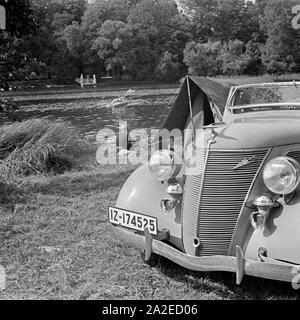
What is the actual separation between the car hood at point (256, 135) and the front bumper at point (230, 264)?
32.7 inches

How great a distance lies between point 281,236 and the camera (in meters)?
3.31

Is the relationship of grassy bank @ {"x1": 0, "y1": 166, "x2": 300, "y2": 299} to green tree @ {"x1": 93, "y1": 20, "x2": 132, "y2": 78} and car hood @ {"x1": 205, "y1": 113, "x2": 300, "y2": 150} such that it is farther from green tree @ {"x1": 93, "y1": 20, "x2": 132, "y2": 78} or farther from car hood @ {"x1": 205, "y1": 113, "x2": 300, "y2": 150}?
green tree @ {"x1": 93, "y1": 20, "x2": 132, "y2": 78}

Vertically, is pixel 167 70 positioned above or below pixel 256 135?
above

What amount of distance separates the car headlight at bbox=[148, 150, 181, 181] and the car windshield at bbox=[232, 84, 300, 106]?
5.28ft

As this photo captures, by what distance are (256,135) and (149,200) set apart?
1258 mm

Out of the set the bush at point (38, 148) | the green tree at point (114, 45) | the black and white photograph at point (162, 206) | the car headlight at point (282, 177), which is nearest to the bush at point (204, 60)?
the green tree at point (114, 45)

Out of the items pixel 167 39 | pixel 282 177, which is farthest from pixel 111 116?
pixel 167 39

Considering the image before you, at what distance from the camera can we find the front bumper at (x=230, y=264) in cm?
317

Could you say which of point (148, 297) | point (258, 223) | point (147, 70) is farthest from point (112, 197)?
point (147, 70)

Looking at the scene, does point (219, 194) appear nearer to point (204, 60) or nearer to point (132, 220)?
point (132, 220)

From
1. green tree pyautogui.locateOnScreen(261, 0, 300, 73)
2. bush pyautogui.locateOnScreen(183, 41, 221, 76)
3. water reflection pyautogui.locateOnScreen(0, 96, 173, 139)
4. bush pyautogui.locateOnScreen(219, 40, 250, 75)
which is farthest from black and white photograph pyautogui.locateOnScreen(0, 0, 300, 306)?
green tree pyautogui.locateOnScreen(261, 0, 300, 73)

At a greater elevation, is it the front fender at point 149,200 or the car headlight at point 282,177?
the car headlight at point 282,177

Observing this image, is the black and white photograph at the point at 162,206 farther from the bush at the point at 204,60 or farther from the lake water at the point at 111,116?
the bush at the point at 204,60

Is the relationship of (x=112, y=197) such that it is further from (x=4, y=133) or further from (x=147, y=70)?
(x=147, y=70)
